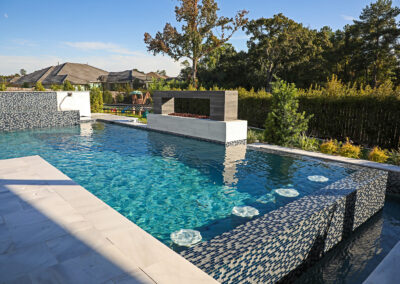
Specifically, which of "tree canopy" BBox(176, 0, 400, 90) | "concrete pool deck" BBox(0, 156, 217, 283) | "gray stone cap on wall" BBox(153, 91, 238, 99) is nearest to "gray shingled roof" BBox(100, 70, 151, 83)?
"tree canopy" BBox(176, 0, 400, 90)

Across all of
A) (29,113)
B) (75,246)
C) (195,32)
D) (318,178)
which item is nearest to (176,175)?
(318,178)

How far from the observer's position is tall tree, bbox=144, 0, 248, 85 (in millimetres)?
30438

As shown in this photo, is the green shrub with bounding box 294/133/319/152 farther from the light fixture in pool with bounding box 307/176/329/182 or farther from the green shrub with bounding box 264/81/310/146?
the light fixture in pool with bounding box 307/176/329/182

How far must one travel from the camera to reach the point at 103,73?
53.1 meters

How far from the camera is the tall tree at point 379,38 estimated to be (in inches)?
1249

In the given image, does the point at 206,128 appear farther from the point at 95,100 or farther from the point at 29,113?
the point at 95,100

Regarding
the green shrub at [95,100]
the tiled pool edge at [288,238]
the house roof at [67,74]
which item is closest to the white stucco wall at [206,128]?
the tiled pool edge at [288,238]

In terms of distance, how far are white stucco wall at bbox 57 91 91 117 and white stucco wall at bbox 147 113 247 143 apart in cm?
950

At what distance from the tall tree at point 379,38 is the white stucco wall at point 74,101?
32.0 meters

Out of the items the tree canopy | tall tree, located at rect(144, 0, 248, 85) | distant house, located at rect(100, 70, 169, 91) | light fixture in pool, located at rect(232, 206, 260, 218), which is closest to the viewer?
light fixture in pool, located at rect(232, 206, 260, 218)

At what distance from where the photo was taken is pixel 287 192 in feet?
22.8

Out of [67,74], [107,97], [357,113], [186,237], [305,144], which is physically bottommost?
[186,237]

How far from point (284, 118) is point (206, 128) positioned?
3790mm

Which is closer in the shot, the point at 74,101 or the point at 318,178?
the point at 318,178
